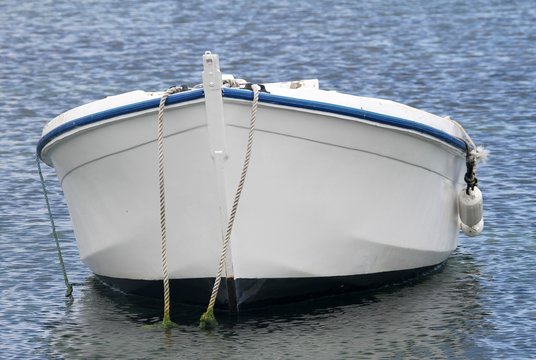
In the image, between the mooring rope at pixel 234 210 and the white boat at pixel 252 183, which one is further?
the white boat at pixel 252 183

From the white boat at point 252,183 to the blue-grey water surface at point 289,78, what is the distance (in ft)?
1.29

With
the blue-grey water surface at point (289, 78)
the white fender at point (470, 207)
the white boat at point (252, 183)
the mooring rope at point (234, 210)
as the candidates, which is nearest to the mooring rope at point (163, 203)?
the white boat at point (252, 183)

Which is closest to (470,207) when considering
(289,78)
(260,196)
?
(260,196)

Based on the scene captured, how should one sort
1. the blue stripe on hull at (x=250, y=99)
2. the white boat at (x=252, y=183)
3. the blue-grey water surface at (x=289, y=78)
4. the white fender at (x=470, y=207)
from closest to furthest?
1. the blue stripe on hull at (x=250, y=99)
2. the white boat at (x=252, y=183)
3. the blue-grey water surface at (x=289, y=78)
4. the white fender at (x=470, y=207)

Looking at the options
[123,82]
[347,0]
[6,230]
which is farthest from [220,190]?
[347,0]

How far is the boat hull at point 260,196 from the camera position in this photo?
9.71m

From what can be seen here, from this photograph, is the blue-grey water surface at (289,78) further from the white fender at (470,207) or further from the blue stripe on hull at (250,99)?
the blue stripe on hull at (250,99)

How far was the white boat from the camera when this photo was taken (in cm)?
966

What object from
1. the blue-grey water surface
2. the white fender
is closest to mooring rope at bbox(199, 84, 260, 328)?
the blue-grey water surface

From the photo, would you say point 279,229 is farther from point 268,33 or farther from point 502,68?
point 268,33

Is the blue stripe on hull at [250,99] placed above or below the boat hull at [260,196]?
above

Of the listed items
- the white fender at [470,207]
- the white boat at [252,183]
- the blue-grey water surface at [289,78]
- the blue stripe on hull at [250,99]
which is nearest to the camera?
the blue stripe on hull at [250,99]

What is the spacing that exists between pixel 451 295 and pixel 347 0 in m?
21.8

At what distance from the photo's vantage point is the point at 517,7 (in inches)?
1155
